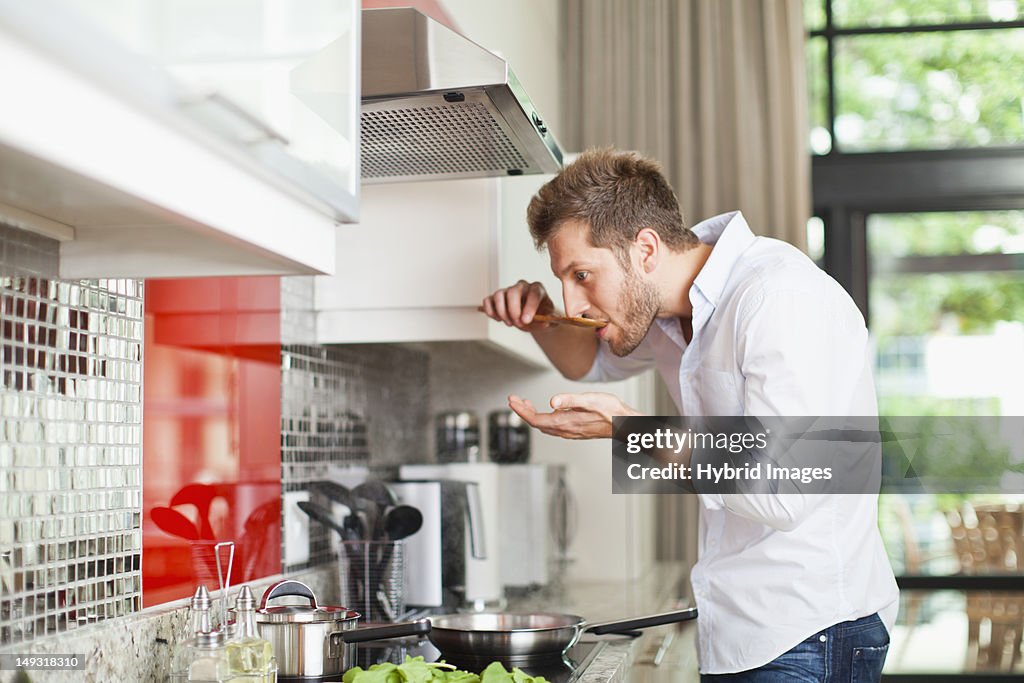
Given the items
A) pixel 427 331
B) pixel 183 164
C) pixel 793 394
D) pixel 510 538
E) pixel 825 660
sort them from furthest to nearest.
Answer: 1. pixel 510 538
2. pixel 427 331
3. pixel 825 660
4. pixel 793 394
5. pixel 183 164

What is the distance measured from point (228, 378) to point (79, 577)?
0.51 m

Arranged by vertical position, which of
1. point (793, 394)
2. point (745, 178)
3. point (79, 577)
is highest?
point (745, 178)

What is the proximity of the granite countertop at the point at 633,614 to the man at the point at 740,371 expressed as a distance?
6.5 inches

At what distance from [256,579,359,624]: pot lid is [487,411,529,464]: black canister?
112 centimetres

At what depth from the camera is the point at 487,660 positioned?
1.45 m

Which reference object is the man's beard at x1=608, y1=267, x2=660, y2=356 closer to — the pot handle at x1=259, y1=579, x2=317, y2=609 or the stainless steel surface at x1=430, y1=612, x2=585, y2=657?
the stainless steel surface at x1=430, y1=612, x2=585, y2=657

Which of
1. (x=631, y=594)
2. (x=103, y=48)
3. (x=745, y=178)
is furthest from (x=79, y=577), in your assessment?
(x=745, y=178)

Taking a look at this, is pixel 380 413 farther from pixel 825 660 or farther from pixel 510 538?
pixel 825 660

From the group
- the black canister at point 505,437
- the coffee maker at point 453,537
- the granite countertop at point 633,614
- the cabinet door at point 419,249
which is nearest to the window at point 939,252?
the granite countertop at point 633,614

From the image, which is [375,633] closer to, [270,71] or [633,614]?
[270,71]

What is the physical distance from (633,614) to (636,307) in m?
0.71

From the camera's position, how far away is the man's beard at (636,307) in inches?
66.1

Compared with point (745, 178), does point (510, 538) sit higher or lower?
lower

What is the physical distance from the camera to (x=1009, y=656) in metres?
3.51
